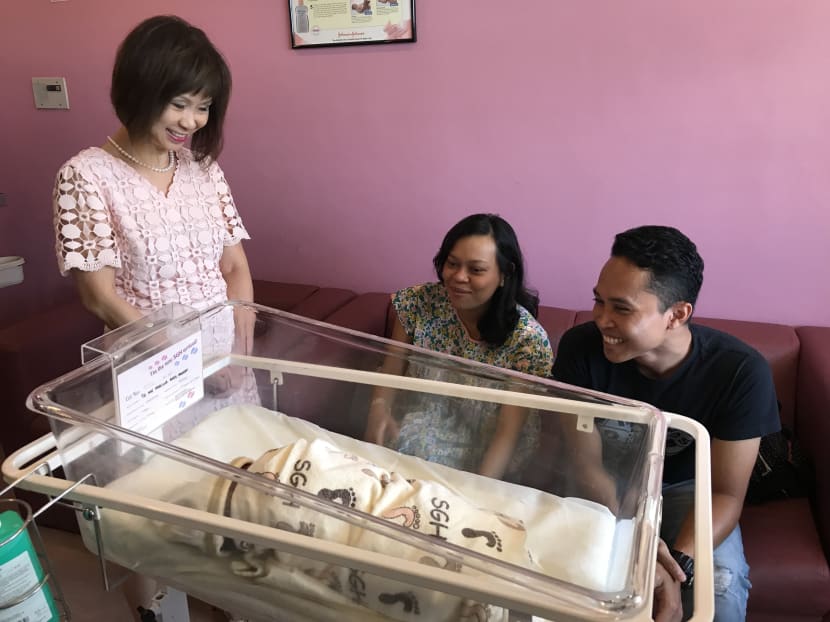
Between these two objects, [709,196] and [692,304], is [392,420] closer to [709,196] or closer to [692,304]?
[692,304]

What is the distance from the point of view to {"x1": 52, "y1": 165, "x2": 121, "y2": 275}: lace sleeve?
4.34ft

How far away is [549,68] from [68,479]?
178 centimetres

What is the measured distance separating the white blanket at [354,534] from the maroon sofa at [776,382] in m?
0.80

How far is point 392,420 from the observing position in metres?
1.17

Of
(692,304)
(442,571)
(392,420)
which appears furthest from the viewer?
(692,304)

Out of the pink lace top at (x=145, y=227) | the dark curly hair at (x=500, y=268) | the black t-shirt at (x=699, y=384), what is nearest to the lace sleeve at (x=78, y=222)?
the pink lace top at (x=145, y=227)

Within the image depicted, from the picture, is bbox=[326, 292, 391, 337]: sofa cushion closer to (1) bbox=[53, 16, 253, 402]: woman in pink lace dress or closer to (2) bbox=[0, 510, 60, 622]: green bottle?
(1) bbox=[53, 16, 253, 402]: woman in pink lace dress

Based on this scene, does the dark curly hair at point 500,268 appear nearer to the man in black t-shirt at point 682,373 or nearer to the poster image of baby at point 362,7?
the man in black t-shirt at point 682,373

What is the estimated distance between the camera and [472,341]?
1674mm

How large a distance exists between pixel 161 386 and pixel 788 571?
4.60ft

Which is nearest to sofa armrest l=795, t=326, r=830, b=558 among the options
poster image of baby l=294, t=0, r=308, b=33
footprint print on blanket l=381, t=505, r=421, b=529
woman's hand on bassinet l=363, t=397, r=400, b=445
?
woman's hand on bassinet l=363, t=397, r=400, b=445

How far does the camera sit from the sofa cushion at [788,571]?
55.7 inches

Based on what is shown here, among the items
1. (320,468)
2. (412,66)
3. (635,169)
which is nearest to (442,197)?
(412,66)

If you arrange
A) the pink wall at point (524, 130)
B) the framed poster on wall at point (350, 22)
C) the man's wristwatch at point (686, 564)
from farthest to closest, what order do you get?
the framed poster on wall at point (350, 22) → the pink wall at point (524, 130) → the man's wristwatch at point (686, 564)
